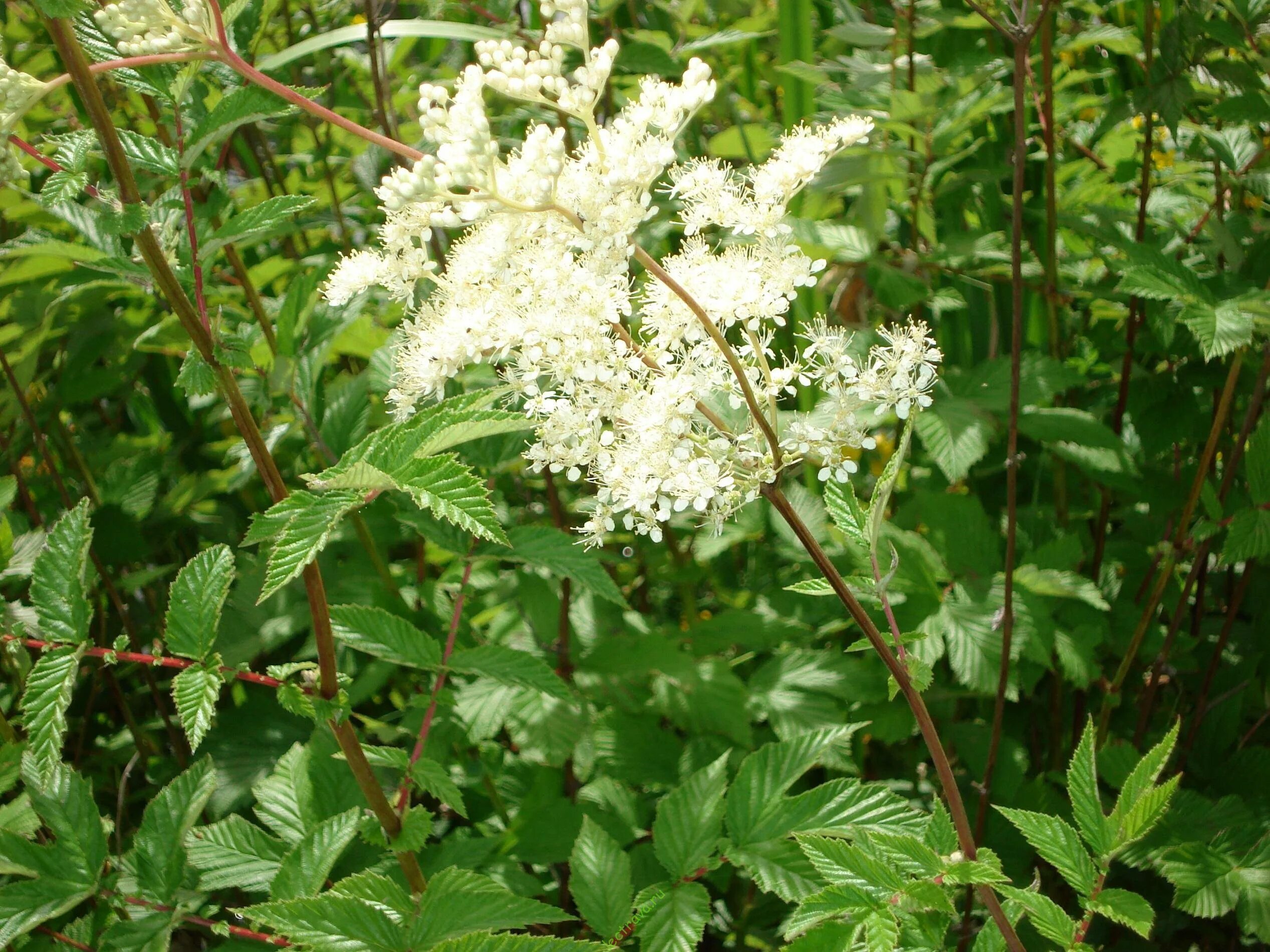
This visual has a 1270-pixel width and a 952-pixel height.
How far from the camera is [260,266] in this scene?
1.89 m

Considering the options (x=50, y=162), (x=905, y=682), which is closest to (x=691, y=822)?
(x=905, y=682)

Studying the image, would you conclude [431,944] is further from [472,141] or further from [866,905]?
[472,141]

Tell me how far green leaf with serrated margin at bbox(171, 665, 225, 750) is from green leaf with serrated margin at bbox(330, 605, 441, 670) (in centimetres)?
19

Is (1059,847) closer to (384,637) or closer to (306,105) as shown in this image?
(384,637)

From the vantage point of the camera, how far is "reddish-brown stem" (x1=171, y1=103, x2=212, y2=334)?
985 mm

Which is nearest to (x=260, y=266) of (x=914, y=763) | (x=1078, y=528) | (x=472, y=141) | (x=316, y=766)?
(x=316, y=766)

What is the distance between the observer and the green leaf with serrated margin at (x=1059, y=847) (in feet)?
3.05

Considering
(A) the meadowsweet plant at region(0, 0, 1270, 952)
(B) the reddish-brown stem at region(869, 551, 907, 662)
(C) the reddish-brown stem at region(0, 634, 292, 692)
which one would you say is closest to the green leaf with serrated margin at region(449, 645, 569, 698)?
(A) the meadowsweet plant at region(0, 0, 1270, 952)

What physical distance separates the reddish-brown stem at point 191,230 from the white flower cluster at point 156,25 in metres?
0.14

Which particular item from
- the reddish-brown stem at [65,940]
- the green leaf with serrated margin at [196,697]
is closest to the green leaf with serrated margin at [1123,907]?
the green leaf with serrated margin at [196,697]

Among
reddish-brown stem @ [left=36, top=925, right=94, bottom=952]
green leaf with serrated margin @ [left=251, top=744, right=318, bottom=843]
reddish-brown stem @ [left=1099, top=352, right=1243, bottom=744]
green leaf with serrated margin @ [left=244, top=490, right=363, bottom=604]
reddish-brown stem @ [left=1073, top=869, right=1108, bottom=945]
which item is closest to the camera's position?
green leaf with serrated margin @ [left=244, top=490, right=363, bottom=604]

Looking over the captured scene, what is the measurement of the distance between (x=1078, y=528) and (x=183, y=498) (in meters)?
1.66

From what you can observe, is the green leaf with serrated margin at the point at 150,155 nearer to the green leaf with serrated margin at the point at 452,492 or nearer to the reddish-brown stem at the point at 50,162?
the reddish-brown stem at the point at 50,162

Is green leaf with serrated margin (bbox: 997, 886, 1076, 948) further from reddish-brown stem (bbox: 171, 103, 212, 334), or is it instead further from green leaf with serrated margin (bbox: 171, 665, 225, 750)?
reddish-brown stem (bbox: 171, 103, 212, 334)
